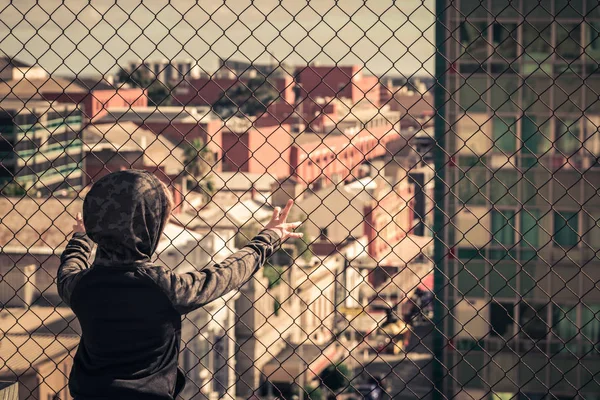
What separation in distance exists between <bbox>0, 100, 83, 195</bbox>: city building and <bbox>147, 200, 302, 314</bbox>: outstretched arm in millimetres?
596

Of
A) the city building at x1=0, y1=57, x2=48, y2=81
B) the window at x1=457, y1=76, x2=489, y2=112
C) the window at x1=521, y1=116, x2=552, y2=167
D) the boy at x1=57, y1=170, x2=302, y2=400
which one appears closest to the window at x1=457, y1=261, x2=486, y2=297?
the window at x1=521, y1=116, x2=552, y2=167

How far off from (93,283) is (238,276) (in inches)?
12.6

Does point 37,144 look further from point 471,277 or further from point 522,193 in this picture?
point 522,193

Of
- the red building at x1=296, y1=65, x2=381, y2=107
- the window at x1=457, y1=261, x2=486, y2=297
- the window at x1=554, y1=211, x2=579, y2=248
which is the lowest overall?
the window at x1=457, y1=261, x2=486, y2=297

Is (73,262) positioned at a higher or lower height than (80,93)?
lower

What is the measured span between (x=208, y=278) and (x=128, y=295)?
178mm

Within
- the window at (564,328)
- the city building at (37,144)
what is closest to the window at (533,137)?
the window at (564,328)

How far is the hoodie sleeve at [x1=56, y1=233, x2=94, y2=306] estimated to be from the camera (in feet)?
7.97

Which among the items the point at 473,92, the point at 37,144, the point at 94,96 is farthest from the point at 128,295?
the point at 473,92

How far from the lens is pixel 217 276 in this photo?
242 cm

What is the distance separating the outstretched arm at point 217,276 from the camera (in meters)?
2.33

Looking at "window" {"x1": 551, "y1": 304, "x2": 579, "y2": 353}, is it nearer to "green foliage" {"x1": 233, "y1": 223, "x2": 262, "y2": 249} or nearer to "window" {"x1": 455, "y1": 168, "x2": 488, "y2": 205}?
"window" {"x1": 455, "y1": 168, "x2": 488, "y2": 205}

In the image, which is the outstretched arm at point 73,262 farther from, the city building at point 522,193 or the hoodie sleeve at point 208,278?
the city building at point 522,193

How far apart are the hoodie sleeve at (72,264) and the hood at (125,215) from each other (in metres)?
0.12
